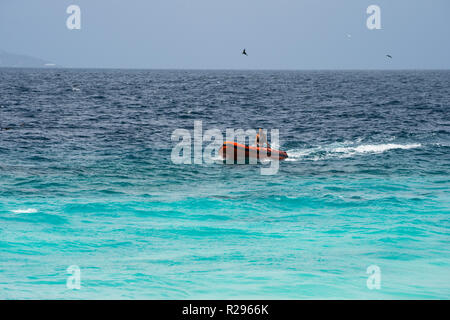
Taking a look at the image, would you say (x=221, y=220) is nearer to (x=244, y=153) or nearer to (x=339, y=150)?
(x=244, y=153)

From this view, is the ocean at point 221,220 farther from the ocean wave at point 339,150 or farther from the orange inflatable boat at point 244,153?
the orange inflatable boat at point 244,153

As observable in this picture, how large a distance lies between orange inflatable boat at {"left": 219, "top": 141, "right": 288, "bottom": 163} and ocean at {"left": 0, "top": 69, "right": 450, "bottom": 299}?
0.63 m

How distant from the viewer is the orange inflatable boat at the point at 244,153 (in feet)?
85.9

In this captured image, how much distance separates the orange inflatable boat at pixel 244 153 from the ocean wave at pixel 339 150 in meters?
1.50

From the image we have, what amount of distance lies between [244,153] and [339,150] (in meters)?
6.97

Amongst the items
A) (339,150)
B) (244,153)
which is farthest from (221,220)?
(339,150)

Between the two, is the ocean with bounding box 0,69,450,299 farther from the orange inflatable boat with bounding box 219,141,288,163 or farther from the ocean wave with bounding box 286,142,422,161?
the orange inflatable boat with bounding box 219,141,288,163

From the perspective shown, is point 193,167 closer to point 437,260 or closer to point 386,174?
point 386,174

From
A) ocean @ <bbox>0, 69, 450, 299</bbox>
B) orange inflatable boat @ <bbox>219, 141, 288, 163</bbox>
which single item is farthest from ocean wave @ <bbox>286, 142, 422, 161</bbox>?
orange inflatable boat @ <bbox>219, 141, 288, 163</bbox>

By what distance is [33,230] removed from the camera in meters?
15.6

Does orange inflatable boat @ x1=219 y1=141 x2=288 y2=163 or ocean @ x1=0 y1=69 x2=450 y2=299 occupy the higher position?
orange inflatable boat @ x1=219 y1=141 x2=288 y2=163

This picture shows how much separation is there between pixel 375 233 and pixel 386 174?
8790 mm

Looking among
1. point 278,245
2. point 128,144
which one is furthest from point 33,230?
point 128,144

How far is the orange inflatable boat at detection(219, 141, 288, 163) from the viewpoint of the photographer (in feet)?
85.9
